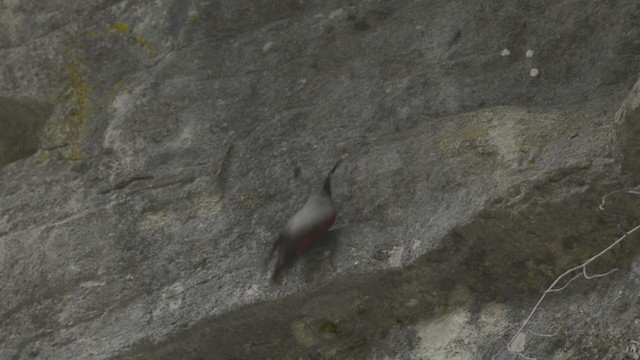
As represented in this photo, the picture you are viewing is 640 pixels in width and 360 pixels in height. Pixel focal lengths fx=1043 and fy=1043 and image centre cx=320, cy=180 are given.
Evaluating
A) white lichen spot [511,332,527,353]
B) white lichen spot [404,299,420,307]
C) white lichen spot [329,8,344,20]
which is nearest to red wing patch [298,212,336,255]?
white lichen spot [404,299,420,307]

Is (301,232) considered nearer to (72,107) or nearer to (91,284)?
(91,284)

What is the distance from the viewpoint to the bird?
413 cm

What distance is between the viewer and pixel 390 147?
451 centimetres

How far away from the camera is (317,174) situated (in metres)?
4.55

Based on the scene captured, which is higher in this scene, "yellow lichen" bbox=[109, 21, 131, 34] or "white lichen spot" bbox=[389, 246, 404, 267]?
"yellow lichen" bbox=[109, 21, 131, 34]

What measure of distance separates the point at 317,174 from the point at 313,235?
1.48 ft

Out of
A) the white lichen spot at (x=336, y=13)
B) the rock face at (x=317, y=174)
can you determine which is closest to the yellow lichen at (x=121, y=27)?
the rock face at (x=317, y=174)

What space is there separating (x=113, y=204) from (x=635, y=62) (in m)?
2.40

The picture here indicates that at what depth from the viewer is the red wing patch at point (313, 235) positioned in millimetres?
4164

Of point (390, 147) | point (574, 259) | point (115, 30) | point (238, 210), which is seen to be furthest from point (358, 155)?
point (115, 30)

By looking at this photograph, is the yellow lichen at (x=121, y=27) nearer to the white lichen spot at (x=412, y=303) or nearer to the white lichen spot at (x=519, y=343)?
the white lichen spot at (x=412, y=303)

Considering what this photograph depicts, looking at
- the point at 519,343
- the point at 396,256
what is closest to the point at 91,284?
the point at 396,256

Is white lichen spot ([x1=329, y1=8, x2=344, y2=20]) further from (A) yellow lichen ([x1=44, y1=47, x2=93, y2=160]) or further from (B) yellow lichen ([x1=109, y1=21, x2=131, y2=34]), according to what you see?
(A) yellow lichen ([x1=44, y1=47, x2=93, y2=160])

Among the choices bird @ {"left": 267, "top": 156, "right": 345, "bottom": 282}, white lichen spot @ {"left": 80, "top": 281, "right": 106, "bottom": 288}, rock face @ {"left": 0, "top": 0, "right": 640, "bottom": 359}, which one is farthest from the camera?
white lichen spot @ {"left": 80, "top": 281, "right": 106, "bottom": 288}
